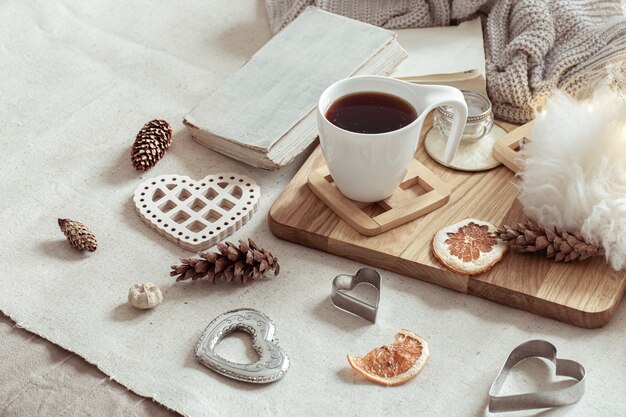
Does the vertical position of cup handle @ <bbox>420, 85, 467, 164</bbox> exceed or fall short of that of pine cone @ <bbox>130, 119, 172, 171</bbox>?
it exceeds it

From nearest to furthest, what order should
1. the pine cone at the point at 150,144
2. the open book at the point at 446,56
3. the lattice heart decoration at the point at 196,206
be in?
the lattice heart decoration at the point at 196,206, the pine cone at the point at 150,144, the open book at the point at 446,56

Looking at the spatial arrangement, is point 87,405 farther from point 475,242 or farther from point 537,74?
point 537,74

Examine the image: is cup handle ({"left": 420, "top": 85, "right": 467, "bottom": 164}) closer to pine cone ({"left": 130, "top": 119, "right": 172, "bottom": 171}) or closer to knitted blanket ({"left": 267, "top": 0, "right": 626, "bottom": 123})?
knitted blanket ({"left": 267, "top": 0, "right": 626, "bottom": 123})

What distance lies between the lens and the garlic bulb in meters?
0.93

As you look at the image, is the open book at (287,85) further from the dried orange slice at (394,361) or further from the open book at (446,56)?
the dried orange slice at (394,361)

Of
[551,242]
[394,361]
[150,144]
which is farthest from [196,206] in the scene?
[551,242]

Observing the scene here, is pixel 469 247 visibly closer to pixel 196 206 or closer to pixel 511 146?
pixel 511 146

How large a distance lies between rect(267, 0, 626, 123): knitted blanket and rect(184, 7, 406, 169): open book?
4.7 inches

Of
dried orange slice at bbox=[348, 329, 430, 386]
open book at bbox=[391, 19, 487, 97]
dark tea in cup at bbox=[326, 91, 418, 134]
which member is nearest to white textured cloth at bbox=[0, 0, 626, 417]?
dried orange slice at bbox=[348, 329, 430, 386]

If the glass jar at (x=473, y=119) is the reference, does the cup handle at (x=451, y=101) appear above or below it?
above

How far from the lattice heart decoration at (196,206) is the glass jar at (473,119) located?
28 cm

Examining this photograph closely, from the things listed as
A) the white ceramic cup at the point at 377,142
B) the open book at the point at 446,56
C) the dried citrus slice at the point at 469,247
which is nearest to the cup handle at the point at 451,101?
the white ceramic cup at the point at 377,142

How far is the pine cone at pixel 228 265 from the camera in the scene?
0.96 meters

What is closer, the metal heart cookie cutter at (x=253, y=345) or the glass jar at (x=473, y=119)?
the metal heart cookie cutter at (x=253, y=345)
